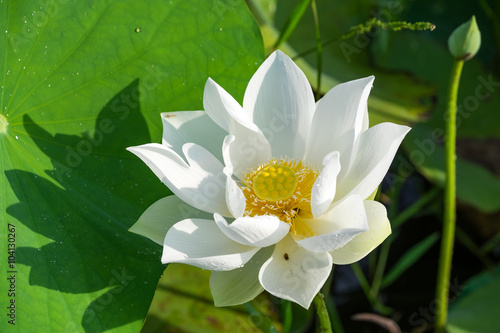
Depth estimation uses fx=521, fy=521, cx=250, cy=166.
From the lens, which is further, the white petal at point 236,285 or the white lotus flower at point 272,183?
the white petal at point 236,285

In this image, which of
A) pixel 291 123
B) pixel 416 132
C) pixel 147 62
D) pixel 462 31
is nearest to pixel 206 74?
pixel 147 62

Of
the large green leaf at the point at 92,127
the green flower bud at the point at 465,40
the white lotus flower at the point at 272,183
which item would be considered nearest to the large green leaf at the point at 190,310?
the large green leaf at the point at 92,127

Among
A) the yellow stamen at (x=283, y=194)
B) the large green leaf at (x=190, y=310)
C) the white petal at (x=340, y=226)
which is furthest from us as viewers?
the large green leaf at (x=190, y=310)

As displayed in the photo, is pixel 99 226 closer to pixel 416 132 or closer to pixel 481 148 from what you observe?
pixel 416 132

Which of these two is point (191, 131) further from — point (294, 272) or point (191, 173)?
point (294, 272)

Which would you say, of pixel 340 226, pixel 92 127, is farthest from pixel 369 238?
pixel 92 127

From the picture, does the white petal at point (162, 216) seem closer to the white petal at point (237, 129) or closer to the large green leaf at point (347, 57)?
the white petal at point (237, 129)
